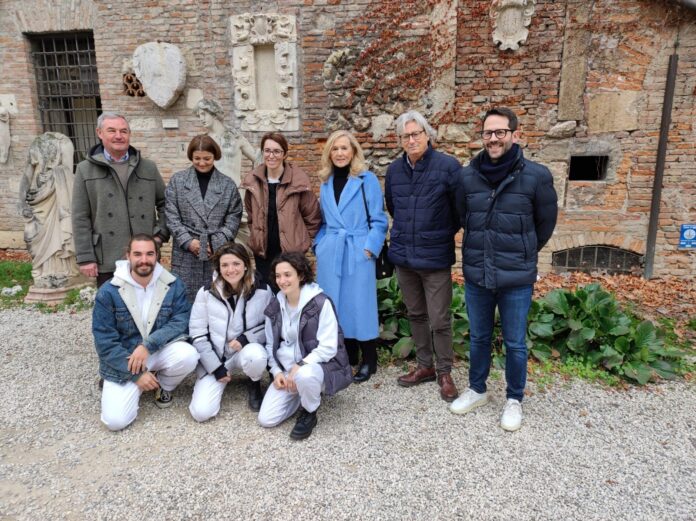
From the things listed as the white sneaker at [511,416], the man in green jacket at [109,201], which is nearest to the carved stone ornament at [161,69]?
the man in green jacket at [109,201]

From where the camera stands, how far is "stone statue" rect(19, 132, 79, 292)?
18.0ft

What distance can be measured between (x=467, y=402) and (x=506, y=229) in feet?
4.02

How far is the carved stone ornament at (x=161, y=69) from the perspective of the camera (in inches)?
262

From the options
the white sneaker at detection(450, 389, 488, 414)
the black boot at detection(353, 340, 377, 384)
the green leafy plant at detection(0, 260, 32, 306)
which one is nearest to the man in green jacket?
the black boot at detection(353, 340, 377, 384)

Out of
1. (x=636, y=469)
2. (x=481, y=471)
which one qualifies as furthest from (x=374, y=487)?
(x=636, y=469)

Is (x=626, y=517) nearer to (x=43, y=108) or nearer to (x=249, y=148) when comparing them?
(x=249, y=148)

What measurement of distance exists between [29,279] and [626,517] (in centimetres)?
720

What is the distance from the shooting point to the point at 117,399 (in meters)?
2.99

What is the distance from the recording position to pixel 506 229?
8.86 ft

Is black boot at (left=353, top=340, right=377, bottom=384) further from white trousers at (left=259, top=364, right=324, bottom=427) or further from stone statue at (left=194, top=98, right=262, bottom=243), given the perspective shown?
stone statue at (left=194, top=98, right=262, bottom=243)

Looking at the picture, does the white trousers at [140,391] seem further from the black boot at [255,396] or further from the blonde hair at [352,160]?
the blonde hair at [352,160]

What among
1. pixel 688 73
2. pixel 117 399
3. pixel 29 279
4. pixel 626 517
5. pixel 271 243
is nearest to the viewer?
pixel 626 517

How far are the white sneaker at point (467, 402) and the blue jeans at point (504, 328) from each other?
0.04 metres

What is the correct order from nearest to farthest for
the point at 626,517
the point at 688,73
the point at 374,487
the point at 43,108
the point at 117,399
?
the point at 626,517
the point at 374,487
the point at 117,399
the point at 688,73
the point at 43,108
